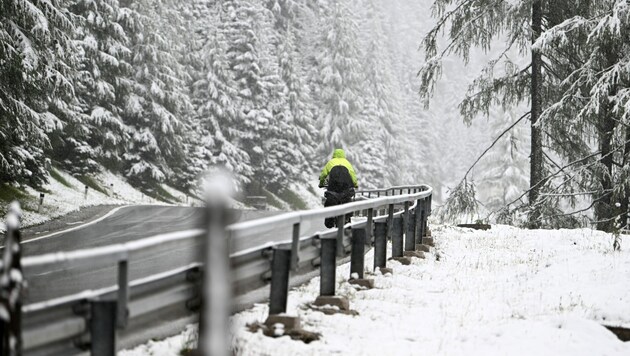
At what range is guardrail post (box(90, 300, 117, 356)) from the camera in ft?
12.8

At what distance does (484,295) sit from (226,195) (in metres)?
7.98

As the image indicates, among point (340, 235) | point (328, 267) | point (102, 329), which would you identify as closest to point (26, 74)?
point (340, 235)

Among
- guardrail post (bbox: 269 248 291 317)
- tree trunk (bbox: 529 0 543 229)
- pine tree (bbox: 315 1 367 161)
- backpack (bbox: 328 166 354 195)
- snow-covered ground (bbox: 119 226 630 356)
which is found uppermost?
pine tree (bbox: 315 1 367 161)

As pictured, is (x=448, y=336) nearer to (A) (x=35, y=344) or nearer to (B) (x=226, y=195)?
(A) (x=35, y=344)

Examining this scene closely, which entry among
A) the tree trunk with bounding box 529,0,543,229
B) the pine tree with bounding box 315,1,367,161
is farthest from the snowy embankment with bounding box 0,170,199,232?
the pine tree with bounding box 315,1,367,161

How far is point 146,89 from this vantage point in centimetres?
3569

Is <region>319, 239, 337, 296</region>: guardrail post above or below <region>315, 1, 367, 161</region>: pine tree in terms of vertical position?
below

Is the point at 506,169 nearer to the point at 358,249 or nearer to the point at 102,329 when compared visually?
the point at 358,249

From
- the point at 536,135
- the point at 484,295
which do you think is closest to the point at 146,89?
the point at 536,135

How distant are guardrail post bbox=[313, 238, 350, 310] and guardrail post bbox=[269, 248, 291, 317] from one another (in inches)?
40.0

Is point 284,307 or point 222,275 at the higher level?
point 222,275

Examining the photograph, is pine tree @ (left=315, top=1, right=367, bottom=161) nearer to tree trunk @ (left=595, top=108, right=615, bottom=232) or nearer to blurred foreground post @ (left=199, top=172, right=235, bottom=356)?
tree trunk @ (left=595, top=108, right=615, bottom=232)

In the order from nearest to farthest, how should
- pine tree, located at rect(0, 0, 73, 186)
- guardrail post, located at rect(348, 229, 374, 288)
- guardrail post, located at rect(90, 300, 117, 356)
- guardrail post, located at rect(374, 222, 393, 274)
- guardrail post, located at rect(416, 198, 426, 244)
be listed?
guardrail post, located at rect(90, 300, 117, 356) < guardrail post, located at rect(348, 229, 374, 288) < guardrail post, located at rect(374, 222, 393, 274) < guardrail post, located at rect(416, 198, 426, 244) < pine tree, located at rect(0, 0, 73, 186)

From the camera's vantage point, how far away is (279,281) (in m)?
6.11
